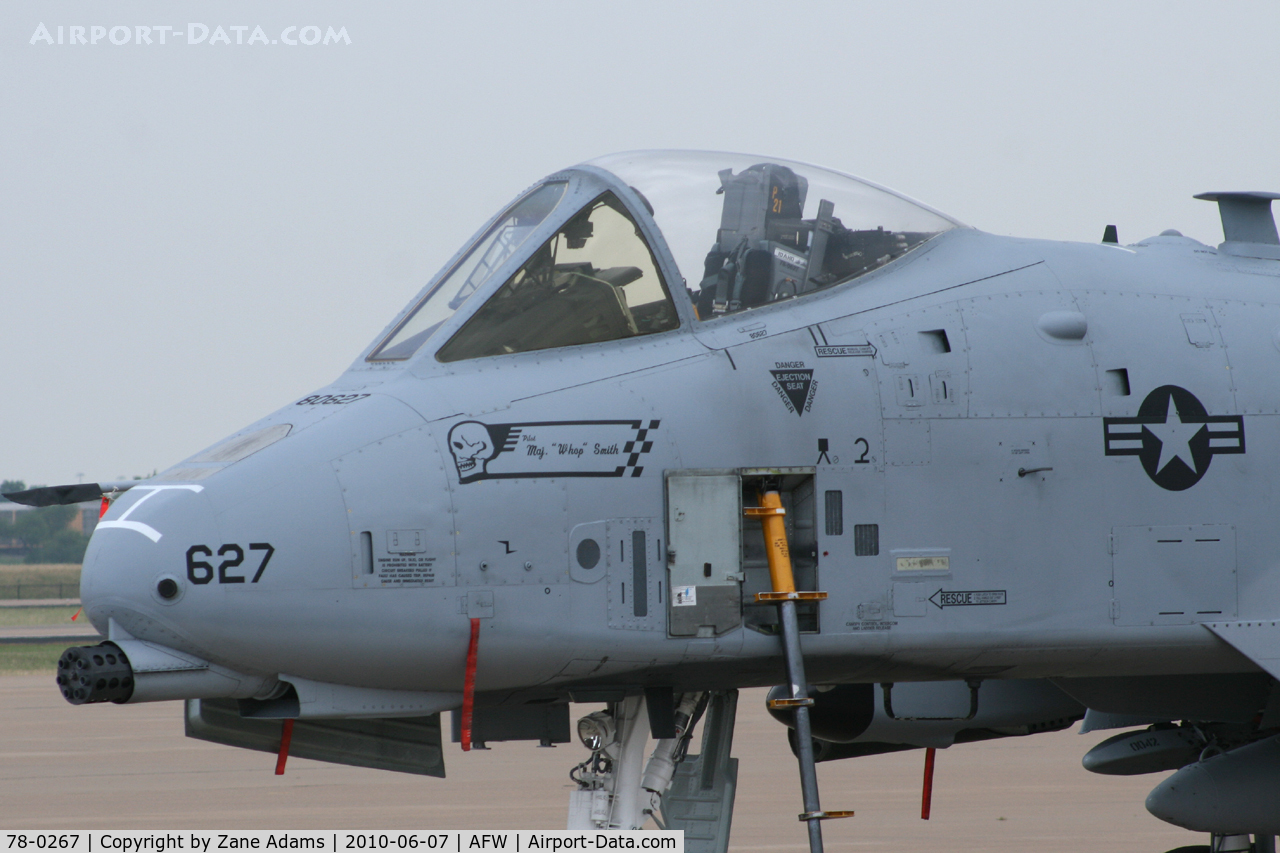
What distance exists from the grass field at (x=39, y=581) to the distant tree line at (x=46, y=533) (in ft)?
2.90

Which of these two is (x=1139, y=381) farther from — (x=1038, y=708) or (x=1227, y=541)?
(x=1038, y=708)

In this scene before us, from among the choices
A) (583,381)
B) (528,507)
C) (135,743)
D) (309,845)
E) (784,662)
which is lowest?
(135,743)

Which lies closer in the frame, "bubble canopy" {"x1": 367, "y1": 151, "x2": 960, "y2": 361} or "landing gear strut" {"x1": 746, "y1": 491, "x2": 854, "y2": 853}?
"landing gear strut" {"x1": 746, "y1": 491, "x2": 854, "y2": 853}

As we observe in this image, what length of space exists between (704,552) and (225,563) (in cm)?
184

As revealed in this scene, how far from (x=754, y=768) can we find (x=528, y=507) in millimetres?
13705

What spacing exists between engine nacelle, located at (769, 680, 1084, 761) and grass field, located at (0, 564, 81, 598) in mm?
58564

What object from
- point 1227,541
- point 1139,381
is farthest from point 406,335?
point 1227,541

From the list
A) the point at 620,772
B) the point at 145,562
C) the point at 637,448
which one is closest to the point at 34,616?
the point at 620,772

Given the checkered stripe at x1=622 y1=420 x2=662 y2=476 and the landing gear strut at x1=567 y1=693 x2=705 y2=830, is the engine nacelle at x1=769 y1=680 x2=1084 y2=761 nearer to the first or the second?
the landing gear strut at x1=567 y1=693 x2=705 y2=830

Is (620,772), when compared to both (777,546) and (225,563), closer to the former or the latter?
(777,546)

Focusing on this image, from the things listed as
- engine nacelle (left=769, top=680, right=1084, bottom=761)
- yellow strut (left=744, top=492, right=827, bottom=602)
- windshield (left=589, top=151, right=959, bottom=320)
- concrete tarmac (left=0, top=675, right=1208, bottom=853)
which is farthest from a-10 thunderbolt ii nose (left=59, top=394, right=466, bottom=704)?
concrete tarmac (left=0, top=675, right=1208, bottom=853)

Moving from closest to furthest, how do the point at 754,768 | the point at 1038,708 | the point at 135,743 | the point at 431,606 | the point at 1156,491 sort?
the point at 431,606 < the point at 1156,491 < the point at 1038,708 < the point at 754,768 < the point at 135,743

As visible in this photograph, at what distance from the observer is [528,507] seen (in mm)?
6133

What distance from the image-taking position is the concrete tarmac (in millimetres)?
14133
